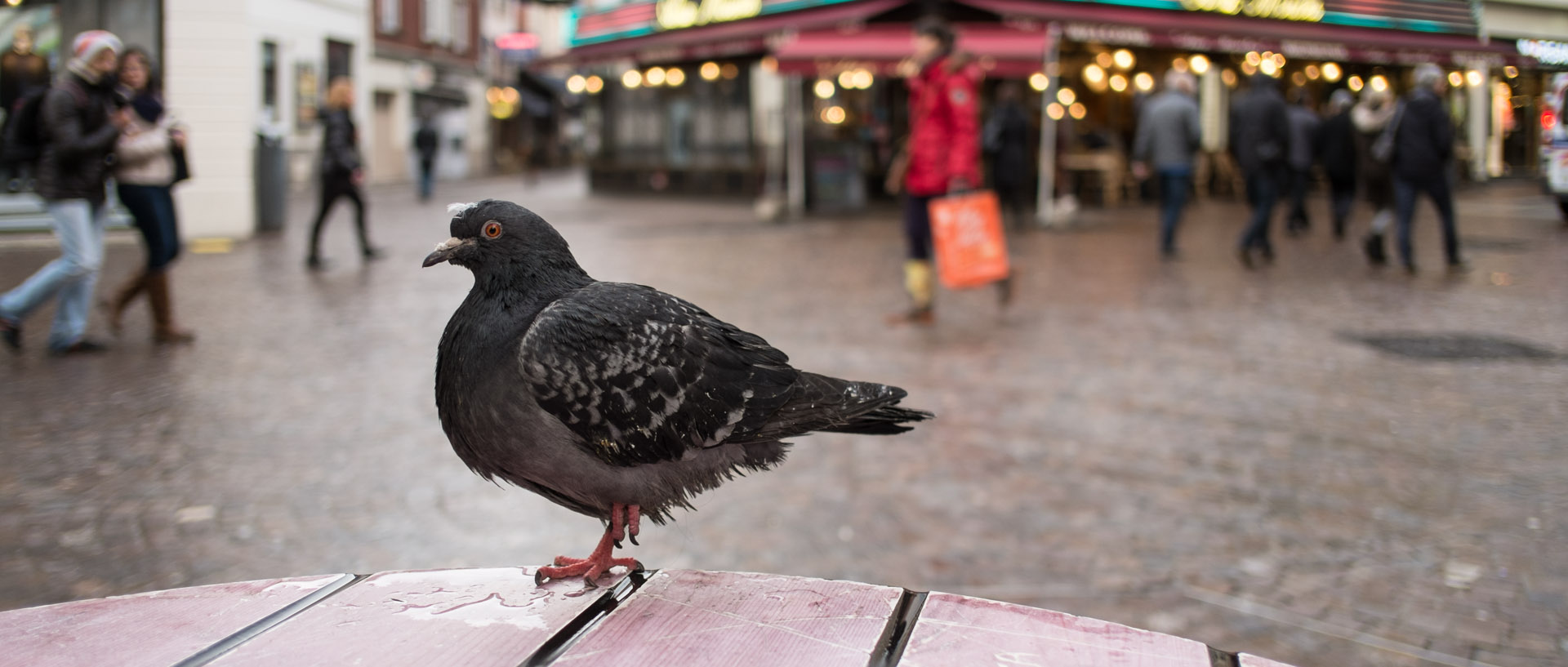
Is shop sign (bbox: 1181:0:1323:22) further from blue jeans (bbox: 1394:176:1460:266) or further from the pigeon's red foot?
the pigeon's red foot

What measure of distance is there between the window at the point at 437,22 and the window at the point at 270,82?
8.01 metres

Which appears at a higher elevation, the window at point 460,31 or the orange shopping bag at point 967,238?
the window at point 460,31

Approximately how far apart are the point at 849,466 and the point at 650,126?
22.2 metres

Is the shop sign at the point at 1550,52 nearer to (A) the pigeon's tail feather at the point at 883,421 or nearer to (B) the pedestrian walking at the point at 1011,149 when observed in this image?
(A) the pigeon's tail feather at the point at 883,421

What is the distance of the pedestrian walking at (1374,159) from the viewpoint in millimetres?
11992

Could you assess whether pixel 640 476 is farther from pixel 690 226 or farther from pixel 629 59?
pixel 629 59

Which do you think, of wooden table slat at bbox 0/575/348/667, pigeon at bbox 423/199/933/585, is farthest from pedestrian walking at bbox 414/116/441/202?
pigeon at bbox 423/199/933/585

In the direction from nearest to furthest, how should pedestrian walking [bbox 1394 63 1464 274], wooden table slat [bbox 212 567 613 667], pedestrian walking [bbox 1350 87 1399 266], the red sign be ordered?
wooden table slat [bbox 212 567 613 667]
pedestrian walking [bbox 1394 63 1464 274]
pedestrian walking [bbox 1350 87 1399 266]
the red sign

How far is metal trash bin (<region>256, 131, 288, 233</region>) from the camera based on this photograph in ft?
50.1

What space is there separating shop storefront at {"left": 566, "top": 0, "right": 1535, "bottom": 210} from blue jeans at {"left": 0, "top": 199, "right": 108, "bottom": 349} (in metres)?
12.3

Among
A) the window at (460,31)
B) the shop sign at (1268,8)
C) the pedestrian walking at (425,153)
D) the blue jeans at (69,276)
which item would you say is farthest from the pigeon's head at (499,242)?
the window at (460,31)

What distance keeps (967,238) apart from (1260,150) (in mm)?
6359

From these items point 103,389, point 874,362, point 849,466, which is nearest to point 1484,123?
point 874,362

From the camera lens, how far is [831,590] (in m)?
1.57
